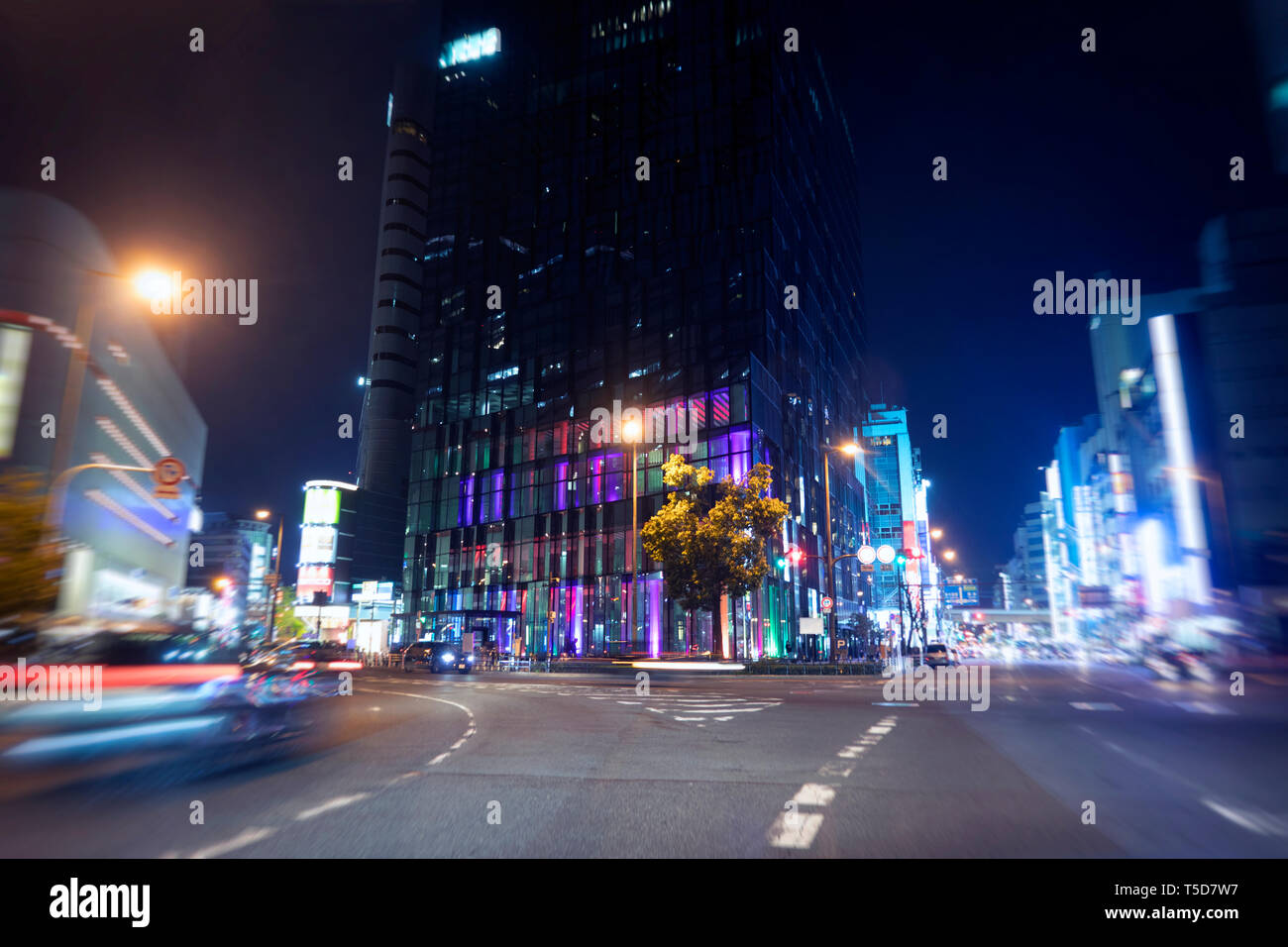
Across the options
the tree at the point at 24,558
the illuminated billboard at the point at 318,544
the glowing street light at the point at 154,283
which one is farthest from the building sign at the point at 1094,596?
the illuminated billboard at the point at 318,544

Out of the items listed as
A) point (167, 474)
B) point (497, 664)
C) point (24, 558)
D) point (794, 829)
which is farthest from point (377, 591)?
point (794, 829)

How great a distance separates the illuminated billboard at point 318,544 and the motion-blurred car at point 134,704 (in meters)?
92.6

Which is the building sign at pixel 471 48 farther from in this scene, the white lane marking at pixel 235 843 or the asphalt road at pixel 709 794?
the white lane marking at pixel 235 843

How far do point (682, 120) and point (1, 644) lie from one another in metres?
60.5

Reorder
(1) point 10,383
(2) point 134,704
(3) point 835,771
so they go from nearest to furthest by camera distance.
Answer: (3) point 835,771 → (2) point 134,704 → (1) point 10,383

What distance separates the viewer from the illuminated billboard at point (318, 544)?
10131 centimetres

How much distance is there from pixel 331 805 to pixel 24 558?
10660 millimetres

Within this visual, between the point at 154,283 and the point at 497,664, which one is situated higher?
the point at 154,283

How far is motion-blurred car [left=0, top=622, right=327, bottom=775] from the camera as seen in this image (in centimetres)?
1065

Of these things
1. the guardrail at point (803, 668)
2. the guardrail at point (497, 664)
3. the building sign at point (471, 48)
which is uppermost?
the building sign at point (471, 48)

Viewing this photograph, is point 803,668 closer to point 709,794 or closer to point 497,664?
point 497,664

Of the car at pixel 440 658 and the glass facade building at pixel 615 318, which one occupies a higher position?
the glass facade building at pixel 615 318

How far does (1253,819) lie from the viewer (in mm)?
6102
